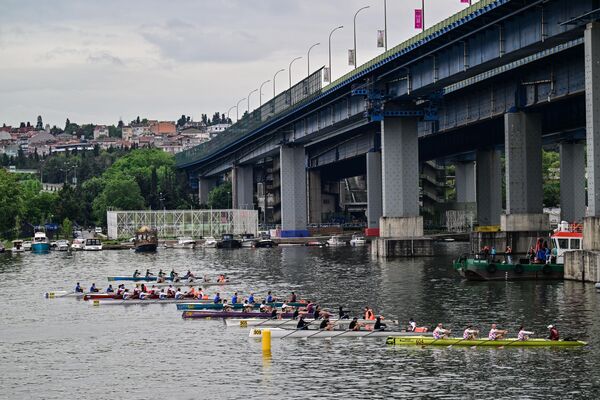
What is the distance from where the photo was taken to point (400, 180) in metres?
130

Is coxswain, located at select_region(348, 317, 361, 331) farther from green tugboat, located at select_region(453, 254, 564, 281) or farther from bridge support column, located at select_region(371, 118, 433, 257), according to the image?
bridge support column, located at select_region(371, 118, 433, 257)

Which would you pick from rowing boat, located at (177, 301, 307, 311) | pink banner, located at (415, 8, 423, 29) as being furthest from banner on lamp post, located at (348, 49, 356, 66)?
rowing boat, located at (177, 301, 307, 311)

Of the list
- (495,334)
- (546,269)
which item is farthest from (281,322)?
(546,269)

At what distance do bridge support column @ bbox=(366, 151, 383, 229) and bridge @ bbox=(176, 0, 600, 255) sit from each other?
0.25 metres

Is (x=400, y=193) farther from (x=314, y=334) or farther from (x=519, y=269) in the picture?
(x=314, y=334)

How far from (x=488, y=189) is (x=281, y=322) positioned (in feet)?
353

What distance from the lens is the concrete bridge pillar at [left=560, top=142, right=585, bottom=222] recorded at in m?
153

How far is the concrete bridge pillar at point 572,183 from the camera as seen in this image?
503 ft

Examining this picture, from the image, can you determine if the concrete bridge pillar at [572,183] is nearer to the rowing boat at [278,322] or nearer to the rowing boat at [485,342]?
the rowing boat at [278,322]

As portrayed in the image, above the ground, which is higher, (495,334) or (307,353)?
(495,334)

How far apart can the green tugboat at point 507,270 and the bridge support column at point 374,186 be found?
279ft

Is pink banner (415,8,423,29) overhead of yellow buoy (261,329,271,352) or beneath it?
overhead

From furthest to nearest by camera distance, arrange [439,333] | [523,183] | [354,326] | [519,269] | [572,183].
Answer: [572,183], [523,183], [519,269], [354,326], [439,333]

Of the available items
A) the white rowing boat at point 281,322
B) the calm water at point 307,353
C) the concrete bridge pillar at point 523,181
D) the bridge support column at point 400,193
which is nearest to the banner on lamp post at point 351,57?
the bridge support column at point 400,193
